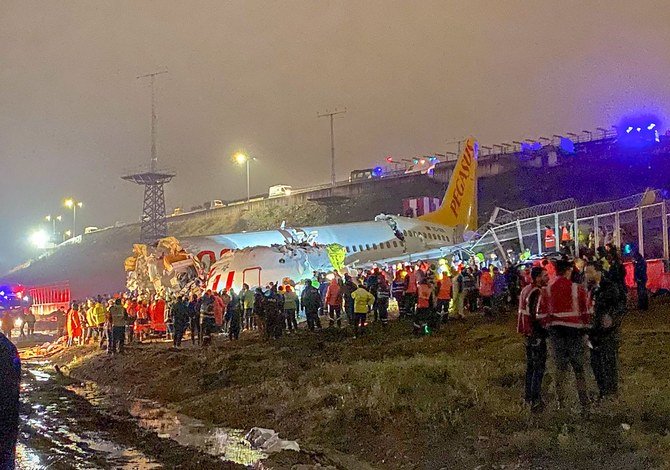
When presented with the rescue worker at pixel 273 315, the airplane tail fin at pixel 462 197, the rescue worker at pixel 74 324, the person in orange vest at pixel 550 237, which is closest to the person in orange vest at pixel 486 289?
the rescue worker at pixel 273 315

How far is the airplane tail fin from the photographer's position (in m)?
42.1

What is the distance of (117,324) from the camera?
2194 centimetres

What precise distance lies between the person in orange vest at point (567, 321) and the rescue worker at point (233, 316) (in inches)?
534

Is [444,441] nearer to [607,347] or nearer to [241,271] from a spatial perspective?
[607,347]

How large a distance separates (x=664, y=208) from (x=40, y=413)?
59.6 feet

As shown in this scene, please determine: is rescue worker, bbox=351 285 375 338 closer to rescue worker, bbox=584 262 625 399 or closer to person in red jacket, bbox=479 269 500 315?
person in red jacket, bbox=479 269 500 315

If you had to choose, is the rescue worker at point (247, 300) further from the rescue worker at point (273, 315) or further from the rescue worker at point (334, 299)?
the rescue worker at point (334, 299)

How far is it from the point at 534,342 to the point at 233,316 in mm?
13327

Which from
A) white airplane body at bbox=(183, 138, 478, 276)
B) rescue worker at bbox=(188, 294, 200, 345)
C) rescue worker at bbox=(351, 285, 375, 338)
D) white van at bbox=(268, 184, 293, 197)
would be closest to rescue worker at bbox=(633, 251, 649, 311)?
rescue worker at bbox=(351, 285, 375, 338)

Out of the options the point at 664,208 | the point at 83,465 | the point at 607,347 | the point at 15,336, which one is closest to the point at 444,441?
the point at 607,347

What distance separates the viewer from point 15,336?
123ft

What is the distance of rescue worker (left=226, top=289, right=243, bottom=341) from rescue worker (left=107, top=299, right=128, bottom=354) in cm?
321

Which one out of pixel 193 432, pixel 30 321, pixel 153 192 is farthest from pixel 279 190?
pixel 193 432

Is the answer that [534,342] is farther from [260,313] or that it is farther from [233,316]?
[233,316]
